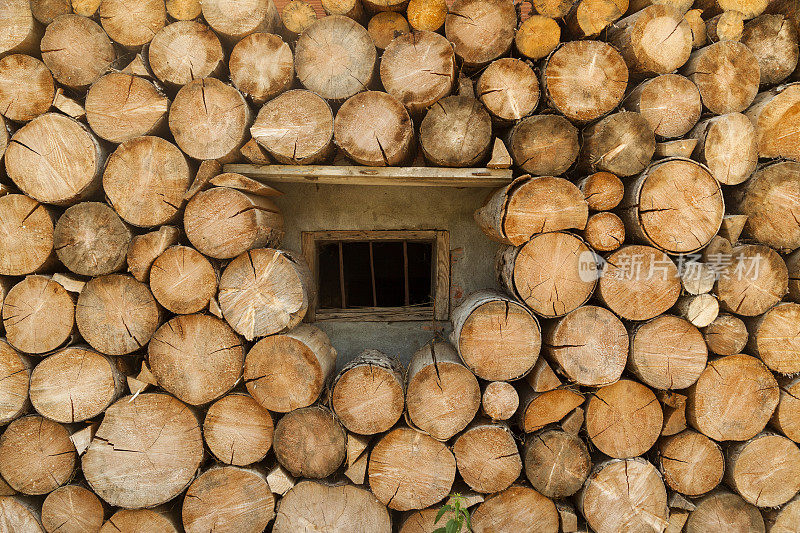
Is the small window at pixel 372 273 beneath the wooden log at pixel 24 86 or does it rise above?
beneath

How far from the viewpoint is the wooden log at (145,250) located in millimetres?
2486

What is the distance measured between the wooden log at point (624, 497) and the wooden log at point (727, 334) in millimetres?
836

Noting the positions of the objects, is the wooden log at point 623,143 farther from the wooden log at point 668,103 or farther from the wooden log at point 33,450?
the wooden log at point 33,450

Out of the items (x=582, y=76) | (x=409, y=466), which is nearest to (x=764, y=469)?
(x=409, y=466)

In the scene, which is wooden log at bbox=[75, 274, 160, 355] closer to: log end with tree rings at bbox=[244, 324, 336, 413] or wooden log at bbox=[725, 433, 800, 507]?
log end with tree rings at bbox=[244, 324, 336, 413]

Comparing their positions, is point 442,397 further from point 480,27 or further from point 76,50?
point 76,50

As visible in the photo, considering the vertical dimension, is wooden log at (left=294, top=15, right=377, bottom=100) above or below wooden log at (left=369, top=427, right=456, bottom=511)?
above

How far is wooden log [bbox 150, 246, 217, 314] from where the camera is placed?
2486 millimetres

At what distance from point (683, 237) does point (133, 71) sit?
3.34 meters

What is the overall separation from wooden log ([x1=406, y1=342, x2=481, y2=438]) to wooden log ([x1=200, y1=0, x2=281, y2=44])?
7.38 ft

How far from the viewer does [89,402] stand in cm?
263

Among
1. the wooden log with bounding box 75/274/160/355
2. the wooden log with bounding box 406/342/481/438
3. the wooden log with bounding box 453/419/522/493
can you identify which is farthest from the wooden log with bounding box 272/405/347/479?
the wooden log with bounding box 75/274/160/355

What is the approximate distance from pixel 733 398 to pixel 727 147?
4.92ft

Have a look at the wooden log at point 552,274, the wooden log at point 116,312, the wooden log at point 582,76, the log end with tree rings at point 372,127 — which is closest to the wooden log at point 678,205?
the wooden log at point 552,274
